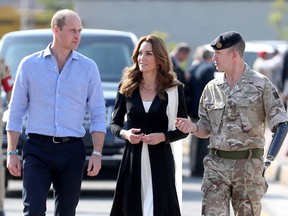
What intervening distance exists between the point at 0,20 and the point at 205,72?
112 feet

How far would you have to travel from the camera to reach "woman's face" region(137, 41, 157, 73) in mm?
8742

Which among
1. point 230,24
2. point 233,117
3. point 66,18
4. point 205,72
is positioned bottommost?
point 230,24

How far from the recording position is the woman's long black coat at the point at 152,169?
8.59 meters

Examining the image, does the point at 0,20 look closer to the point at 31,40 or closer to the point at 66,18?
the point at 31,40

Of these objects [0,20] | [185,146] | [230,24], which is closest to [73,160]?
[185,146]

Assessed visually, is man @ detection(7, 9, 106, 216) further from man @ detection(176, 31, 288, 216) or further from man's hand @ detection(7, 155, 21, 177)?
man @ detection(176, 31, 288, 216)

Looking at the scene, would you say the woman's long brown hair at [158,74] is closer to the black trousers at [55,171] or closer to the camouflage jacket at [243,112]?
the camouflage jacket at [243,112]

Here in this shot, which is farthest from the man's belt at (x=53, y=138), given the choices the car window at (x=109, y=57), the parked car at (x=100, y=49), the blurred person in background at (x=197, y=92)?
the blurred person in background at (x=197, y=92)

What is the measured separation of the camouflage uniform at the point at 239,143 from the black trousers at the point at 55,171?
0.95 meters

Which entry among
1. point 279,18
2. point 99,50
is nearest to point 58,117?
point 99,50

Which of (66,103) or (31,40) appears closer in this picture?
(66,103)

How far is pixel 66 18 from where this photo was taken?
822 cm

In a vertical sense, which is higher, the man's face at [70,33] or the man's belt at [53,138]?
the man's face at [70,33]

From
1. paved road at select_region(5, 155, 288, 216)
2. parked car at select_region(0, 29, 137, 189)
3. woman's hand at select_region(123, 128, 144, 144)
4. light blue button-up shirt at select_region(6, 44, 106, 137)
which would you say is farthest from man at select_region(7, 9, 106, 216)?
parked car at select_region(0, 29, 137, 189)
